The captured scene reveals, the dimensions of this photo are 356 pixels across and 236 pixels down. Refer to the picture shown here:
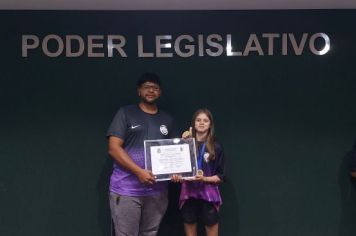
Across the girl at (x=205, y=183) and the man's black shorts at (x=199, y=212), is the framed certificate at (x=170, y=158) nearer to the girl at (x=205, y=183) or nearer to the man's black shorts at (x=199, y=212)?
the girl at (x=205, y=183)

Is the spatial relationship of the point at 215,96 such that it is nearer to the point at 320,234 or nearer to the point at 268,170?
the point at 268,170

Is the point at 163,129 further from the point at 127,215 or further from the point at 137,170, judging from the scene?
the point at 127,215

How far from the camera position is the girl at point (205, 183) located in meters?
3.30

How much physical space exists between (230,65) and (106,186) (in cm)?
155

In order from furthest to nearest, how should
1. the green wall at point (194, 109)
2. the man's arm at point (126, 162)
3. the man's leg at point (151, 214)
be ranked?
the green wall at point (194, 109) → the man's leg at point (151, 214) → the man's arm at point (126, 162)

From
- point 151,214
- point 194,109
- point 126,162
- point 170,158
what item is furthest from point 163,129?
point 151,214

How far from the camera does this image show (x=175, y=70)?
12.4 ft

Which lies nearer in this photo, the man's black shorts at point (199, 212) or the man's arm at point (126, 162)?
the man's arm at point (126, 162)

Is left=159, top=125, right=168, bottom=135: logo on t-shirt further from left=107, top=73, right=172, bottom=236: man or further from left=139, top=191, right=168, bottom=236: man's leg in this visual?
left=139, top=191, right=168, bottom=236: man's leg

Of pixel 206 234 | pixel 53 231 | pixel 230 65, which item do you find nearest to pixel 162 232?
pixel 206 234

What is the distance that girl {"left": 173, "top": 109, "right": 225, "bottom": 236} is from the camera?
3.30m

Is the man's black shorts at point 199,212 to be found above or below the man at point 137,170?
below

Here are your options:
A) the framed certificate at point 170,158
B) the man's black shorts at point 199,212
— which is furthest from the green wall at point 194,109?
the framed certificate at point 170,158

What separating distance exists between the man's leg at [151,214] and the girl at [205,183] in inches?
7.6
